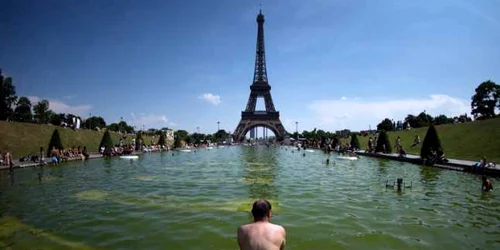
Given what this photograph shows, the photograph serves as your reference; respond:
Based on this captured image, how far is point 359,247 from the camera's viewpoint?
29.7ft

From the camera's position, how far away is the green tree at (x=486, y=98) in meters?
75.2

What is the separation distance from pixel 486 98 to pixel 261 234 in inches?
3482

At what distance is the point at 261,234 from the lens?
15.2 feet

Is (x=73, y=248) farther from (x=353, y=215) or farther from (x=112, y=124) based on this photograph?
(x=112, y=124)

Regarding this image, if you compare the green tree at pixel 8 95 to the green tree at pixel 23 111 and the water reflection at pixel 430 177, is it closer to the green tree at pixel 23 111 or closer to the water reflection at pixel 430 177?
the green tree at pixel 23 111

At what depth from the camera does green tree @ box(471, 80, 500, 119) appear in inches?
2960

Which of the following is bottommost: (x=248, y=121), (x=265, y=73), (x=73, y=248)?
(x=73, y=248)

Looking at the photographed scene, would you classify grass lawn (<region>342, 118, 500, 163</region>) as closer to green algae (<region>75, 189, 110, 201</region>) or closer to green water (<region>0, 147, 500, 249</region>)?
green water (<region>0, 147, 500, 249</region>)

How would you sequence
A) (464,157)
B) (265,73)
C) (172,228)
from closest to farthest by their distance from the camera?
(172,228)
(464,157)
(265,73)

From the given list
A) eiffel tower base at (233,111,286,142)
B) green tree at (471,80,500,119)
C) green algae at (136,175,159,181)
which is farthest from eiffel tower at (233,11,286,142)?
green algae at (136,175,159,181)

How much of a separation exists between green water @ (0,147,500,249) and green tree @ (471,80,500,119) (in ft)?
219

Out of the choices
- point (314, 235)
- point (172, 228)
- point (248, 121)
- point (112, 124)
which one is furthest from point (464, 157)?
point (112, 124)

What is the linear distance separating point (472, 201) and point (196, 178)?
1573 cm

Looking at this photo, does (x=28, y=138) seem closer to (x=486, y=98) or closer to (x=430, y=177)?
(x=430, y=177)
